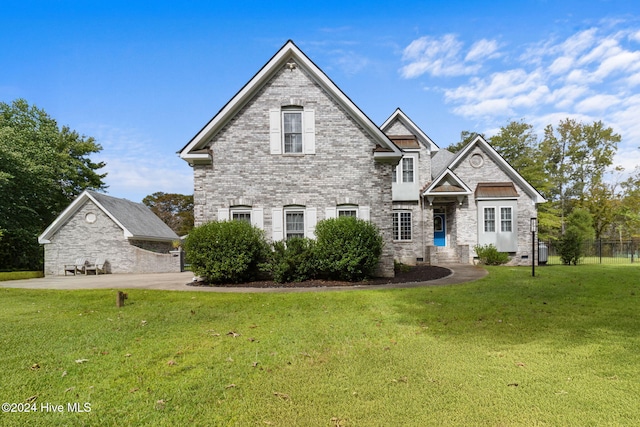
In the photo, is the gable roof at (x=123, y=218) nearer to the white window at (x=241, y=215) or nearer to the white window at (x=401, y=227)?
the white window at (x=241, y=215)

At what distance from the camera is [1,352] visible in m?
5.36

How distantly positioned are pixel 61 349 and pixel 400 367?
5.12m

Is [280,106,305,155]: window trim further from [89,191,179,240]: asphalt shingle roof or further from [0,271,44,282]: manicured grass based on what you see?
[0,271,44,282]: manicured grass

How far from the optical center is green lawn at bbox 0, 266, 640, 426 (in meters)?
3.38

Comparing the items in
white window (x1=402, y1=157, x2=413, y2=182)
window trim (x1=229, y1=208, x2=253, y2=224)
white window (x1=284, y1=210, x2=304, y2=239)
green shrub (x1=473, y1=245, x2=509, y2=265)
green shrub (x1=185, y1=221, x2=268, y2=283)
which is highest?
white window (x1=402, y1=157, x2=413, y2=182)

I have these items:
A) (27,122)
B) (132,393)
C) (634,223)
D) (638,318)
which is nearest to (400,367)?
(132,393)

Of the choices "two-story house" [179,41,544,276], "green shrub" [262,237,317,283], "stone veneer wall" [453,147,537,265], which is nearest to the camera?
"green shrub" [262,237,317,283]

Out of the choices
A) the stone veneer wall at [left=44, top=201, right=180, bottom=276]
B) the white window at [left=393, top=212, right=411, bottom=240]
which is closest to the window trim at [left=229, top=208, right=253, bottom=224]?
the stone veneer wall at [left=44, top=201, right=180, bottom=276]

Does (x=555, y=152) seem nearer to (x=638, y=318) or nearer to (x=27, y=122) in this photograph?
(x=638, y=318)

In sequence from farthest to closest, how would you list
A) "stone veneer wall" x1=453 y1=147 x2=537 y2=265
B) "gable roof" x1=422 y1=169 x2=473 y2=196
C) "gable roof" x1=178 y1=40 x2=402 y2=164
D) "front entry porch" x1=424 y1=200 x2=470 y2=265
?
"stone veneer wall" x1=453 y1=147 x2=537 y2=265, "front entry porch" x1=424 y1=200 x2=470 y2=265, "gable roof" x1=422 y1=169 x2=473 y2=196, "gable roof" x1=178 y1=40 x2=402 y2=164

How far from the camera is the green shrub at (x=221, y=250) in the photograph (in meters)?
12.8

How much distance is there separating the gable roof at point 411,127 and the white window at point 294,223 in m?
10.2

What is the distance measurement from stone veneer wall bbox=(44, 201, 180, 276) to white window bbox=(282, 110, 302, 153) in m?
11.5

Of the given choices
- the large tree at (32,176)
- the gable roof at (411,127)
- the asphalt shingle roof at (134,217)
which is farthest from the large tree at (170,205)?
the gable roof at (411,127)
